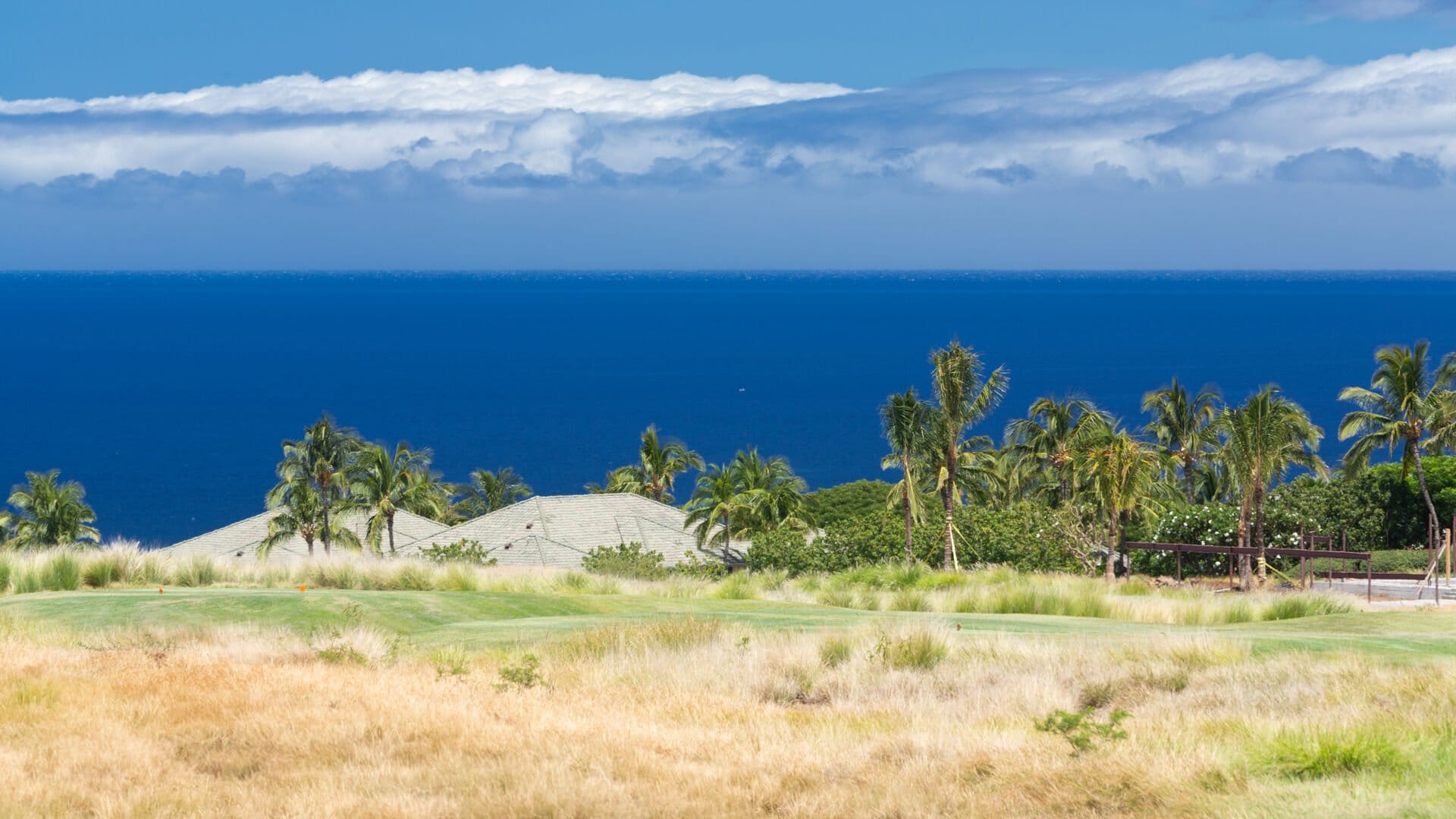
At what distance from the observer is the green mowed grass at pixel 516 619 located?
1399cm

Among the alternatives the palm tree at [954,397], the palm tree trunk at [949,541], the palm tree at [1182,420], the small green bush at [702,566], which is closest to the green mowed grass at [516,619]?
the palm tree at [954,397]

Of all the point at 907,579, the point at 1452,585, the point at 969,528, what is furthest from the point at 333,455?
the point at 1452,585

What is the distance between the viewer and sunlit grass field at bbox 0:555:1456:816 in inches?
299

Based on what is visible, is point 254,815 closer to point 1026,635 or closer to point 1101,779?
point 1101,779

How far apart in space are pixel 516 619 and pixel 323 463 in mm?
40821

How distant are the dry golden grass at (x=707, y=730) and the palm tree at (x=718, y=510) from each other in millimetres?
40026

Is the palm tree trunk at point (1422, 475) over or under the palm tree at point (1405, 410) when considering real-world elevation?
under

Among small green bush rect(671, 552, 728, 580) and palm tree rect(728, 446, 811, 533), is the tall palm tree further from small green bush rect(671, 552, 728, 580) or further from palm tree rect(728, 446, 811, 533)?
palm tree rect(728, 446, 811, 533)

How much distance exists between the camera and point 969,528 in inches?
1538

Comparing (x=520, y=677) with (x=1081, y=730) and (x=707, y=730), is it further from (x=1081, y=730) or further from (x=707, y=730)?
(x=1081, y=730)

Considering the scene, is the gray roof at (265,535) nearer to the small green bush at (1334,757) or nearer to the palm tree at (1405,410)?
the palm tree at (1405,410)

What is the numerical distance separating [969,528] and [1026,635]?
25169 mm

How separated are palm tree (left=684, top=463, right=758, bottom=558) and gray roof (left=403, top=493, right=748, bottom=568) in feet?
1.45

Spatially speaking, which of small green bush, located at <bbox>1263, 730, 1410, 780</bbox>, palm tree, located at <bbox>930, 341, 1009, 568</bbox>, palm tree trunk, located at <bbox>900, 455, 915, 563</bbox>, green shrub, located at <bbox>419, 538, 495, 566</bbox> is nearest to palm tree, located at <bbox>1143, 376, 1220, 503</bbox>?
palm tree trunk, located at <bbox>900, 455, 915, 563</bbox>
